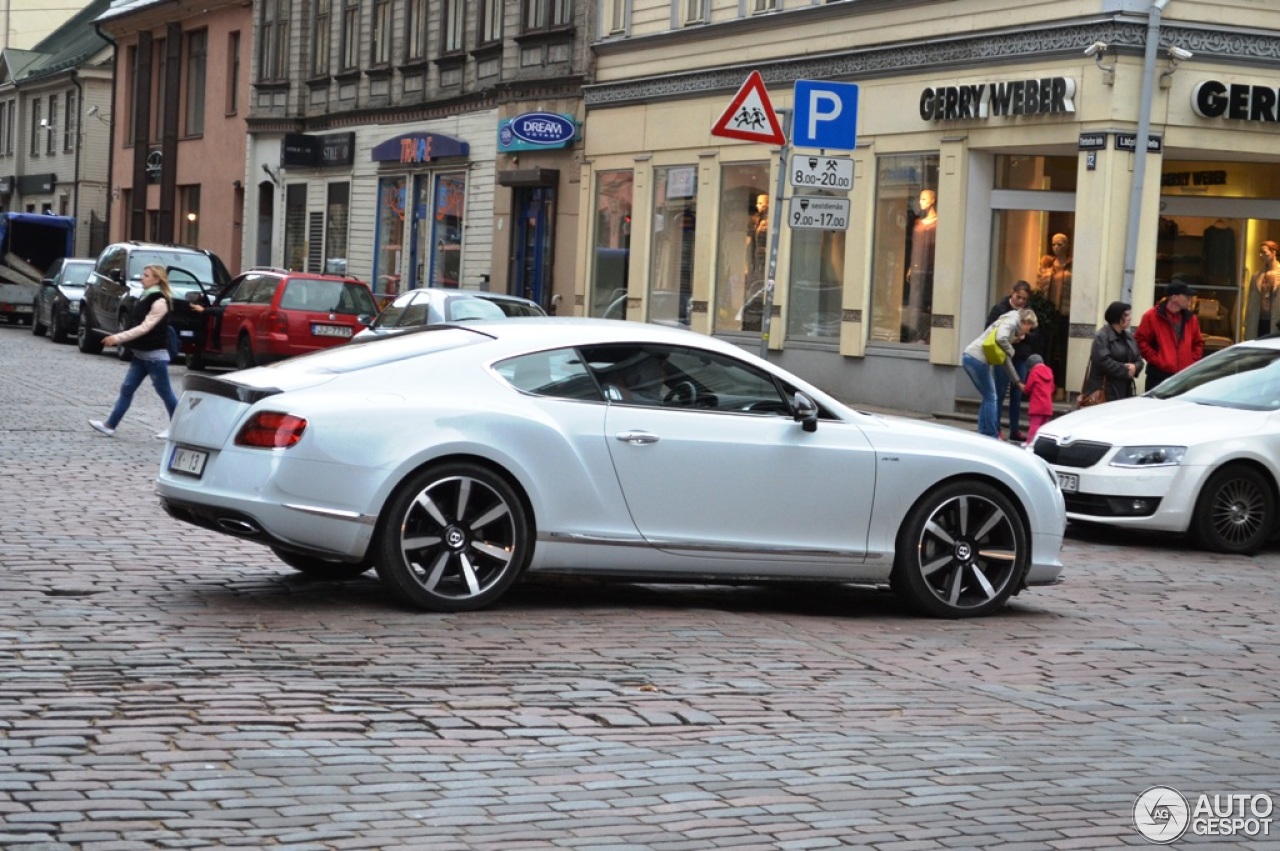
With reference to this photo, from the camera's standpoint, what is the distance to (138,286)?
31391 millimetres

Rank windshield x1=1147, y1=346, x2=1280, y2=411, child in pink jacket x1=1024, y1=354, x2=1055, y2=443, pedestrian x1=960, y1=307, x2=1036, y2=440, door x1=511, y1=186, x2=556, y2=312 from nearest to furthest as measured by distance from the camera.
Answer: windshield x1=1147, y1=346, x2=1280, y2=411, child in pink jacket x1=1024, y1=354, x2=1055, y2=443, pedestrian x1=960, y1=307, x2=1036, y2=440, door x1=511, y1=186, x2=556, y2=312

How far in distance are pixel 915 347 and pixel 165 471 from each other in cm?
1771

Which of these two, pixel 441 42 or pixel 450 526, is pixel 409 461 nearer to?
pixel 450 526

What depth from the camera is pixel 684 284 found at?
3231 cm

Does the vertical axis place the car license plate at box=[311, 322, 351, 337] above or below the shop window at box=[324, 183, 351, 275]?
below

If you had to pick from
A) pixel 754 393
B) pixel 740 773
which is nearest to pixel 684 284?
pixel 754 393

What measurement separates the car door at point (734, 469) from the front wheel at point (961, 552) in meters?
0.29

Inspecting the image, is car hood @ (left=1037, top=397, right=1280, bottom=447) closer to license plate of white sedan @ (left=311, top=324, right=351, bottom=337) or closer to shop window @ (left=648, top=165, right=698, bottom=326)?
license plate of white sedan @ (left=311, top=324, right=351, bottom=337)

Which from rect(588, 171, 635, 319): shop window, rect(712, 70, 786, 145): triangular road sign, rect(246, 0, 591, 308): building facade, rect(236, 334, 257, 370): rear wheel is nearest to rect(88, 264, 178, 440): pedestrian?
rect(712, 70, 786, 145): triangular road sign

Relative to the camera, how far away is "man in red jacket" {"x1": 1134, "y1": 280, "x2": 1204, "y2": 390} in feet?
60.1

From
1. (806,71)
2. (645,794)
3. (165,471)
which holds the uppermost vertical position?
(806,71)

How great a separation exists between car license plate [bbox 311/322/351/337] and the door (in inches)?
341

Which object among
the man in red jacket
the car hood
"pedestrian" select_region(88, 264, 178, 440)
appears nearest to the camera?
the car hood

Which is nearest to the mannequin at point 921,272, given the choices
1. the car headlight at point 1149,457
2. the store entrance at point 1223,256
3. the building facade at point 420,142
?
the store entrance at point 1223,256
